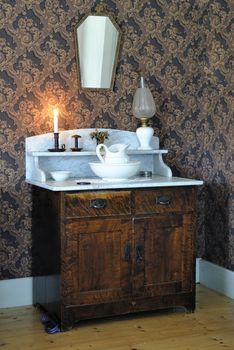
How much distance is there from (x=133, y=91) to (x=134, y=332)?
67.4 inches

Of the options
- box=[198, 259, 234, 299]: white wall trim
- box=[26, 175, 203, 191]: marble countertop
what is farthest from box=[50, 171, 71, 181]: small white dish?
box=[198, 259, 234, 299]: white wall trim

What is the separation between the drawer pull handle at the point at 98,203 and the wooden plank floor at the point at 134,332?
2.45 feet

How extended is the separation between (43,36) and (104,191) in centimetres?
120

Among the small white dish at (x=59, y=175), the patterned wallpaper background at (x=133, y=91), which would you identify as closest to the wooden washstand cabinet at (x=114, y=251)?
the small white dish at (x=59, y=175)

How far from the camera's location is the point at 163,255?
3557 millimetres

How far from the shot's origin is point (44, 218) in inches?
141

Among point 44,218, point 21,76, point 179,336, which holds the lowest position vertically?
point 179,336

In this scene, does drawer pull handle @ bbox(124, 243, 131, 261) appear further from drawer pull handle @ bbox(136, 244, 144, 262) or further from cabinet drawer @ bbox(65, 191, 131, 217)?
cabinet drawer @ bbox(65, 191, 131, 217)

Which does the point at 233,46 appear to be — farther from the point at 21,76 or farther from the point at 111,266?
the point at 111,266

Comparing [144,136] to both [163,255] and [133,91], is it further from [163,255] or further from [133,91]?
[163,255]

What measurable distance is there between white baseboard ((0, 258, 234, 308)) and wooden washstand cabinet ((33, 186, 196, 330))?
17cm

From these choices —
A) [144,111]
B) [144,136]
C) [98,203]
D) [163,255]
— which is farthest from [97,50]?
[163,255]

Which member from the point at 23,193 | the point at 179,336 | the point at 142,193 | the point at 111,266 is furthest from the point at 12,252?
the point at 179,336

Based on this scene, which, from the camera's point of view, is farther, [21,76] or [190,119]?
[190,119]
